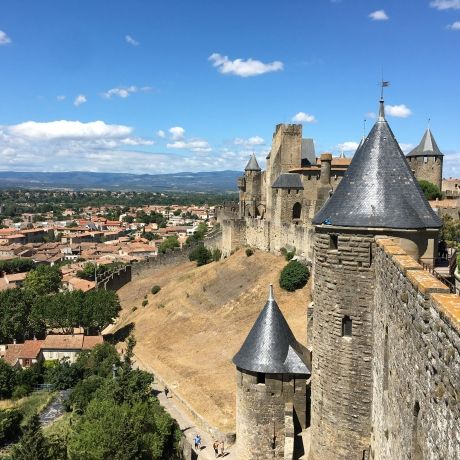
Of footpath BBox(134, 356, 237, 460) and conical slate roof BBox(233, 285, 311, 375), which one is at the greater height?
conical slate roof BBox(233, 285, 311, 375)

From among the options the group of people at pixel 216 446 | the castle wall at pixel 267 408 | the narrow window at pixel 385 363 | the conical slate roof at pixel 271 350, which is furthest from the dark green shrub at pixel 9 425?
the narrow window at pixel 385 363

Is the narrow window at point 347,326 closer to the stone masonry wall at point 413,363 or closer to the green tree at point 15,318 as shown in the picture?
the stone masonry wall at point 413,363

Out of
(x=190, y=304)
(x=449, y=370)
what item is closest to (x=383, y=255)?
(x=449, y=370)

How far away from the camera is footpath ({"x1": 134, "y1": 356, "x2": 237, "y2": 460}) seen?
2010cm

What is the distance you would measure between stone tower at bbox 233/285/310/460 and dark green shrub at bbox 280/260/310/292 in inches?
761

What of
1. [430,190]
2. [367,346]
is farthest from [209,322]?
[430,190]

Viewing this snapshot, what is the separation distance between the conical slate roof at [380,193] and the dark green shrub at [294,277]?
25.6m

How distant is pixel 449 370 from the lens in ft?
14.9

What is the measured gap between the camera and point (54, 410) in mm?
31328

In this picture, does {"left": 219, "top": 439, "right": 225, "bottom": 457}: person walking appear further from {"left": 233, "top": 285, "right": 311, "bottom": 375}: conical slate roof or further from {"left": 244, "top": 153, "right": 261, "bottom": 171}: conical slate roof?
{"left": 244, "top": 153, "right": 261, "bottom": 171}: conical slate roof

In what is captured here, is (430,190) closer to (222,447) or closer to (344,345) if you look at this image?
(222,447)

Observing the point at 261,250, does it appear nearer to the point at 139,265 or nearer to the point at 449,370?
the point at 139,265

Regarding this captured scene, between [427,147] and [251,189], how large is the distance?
21.3 m

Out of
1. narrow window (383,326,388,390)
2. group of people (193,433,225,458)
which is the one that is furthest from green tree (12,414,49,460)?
narrow window (383,326,388,390)
